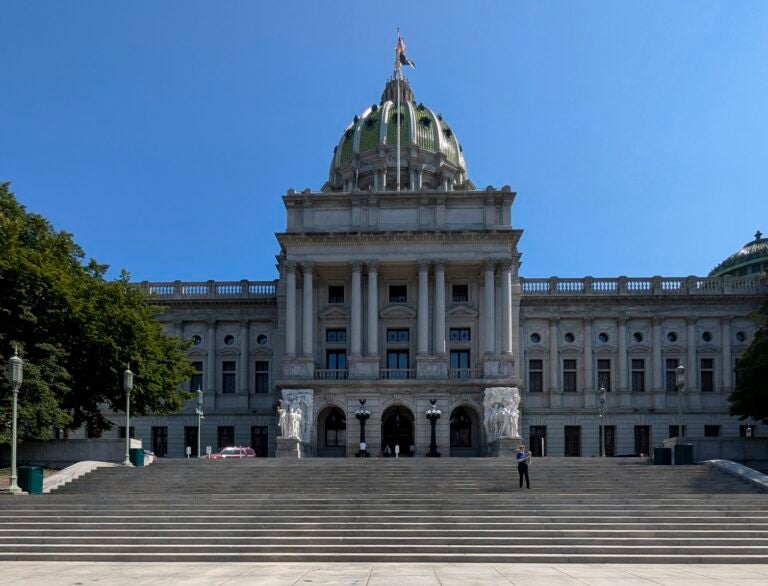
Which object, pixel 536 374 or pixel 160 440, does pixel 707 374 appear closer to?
pixel 536 374

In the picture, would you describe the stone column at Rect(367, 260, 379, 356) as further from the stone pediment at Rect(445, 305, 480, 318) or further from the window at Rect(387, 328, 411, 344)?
the stone pediment at Rect(445, 305, 480, 318)

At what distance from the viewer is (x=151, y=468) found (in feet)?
125

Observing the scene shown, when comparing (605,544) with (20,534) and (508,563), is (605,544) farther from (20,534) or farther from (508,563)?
(20,534)

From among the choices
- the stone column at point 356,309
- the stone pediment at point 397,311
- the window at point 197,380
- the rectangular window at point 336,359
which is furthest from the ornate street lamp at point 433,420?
the window at point 197,380

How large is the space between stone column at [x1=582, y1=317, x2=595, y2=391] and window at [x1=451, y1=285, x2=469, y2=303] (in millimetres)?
10864

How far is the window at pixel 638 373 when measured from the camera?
6819cm

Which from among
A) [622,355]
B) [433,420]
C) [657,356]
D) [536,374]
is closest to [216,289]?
[433,420]

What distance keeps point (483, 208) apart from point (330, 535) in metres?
40.3

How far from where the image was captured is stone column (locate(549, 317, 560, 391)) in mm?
67750

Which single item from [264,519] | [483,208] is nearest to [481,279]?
[483,208]

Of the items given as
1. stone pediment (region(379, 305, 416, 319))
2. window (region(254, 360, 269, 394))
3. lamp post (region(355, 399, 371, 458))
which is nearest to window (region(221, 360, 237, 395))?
window (region(254, 360, 269, 394))

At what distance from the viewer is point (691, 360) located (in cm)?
6775

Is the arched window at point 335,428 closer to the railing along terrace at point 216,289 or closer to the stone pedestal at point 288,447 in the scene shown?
the stone pedestal at point 288,447

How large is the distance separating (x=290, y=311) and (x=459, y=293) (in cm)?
1233
